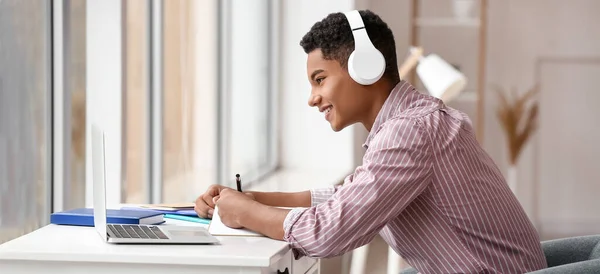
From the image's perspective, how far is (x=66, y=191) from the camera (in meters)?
2.50

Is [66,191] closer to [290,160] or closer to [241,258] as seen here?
[241,258]

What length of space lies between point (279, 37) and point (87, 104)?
9.05 feet

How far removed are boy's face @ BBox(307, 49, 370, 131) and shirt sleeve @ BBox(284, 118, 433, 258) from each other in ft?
0.55

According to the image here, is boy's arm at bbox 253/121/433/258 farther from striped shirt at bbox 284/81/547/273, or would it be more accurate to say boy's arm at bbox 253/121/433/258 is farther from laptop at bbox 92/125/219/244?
laptop at bbox 92/125/219/244

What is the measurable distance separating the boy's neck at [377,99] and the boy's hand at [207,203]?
1.44 ft

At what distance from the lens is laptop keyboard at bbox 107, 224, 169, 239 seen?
6.19 ft

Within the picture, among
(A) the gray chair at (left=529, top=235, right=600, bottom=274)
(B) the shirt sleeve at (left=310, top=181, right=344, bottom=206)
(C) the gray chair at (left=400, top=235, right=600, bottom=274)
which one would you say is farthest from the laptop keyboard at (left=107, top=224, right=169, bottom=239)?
(A) the gray chair at (left=529, top=235, right=600, bottom=274)

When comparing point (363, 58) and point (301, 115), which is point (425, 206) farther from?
point (301, 115)

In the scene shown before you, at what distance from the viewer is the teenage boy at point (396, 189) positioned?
184 cm

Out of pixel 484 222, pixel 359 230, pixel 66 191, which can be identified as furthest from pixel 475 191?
pixel 66 191

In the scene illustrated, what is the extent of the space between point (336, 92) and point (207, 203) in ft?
1.53

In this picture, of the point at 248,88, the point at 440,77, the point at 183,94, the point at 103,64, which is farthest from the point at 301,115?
the point at 103,64

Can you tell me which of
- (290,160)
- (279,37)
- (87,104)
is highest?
(279,37)

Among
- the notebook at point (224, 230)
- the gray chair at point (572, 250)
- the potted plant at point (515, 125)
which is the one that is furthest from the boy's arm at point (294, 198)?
the potted plant at point (515, 125)
